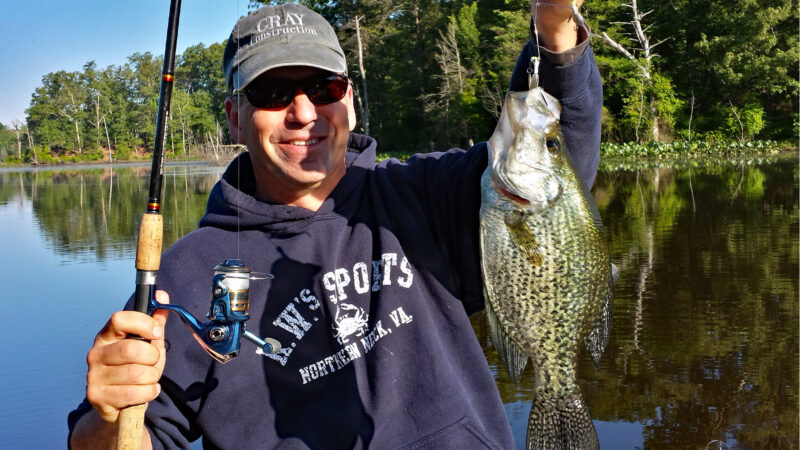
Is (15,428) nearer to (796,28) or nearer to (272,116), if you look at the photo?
(272,116)

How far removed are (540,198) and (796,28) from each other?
1554 inches

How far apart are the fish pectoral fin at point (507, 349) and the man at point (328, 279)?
23 cm

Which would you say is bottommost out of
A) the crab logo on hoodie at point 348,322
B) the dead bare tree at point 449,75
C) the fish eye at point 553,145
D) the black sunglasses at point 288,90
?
the crab logo on hoodie at point 348,322

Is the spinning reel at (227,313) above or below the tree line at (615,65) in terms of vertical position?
below

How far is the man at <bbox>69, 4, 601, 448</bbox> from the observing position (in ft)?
7.07

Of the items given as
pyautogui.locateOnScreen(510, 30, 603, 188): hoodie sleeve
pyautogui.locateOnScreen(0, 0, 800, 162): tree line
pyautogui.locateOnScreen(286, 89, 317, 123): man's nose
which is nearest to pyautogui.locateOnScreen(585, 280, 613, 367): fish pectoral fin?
pyautogui.locateOnScreen(510, 30, 603, 188): hoodie sleeve

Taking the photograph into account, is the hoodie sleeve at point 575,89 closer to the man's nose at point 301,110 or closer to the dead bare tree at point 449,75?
the man's nose at point 301,110

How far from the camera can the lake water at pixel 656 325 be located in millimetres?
4980

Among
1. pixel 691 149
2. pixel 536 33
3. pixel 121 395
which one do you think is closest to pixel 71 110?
pixel 691 149

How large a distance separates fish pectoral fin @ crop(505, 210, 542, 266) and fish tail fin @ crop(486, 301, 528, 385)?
0.19 m

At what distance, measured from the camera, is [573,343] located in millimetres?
2004

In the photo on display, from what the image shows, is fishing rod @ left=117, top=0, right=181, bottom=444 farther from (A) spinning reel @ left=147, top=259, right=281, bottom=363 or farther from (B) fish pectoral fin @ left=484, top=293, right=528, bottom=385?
(B) fish pectoral fin @ left=484, top=293, right=528, bottom=385

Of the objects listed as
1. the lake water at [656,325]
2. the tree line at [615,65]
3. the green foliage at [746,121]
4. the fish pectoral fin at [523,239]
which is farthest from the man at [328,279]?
the green foliage at [746,121]

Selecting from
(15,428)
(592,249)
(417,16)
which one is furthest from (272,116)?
(417,16)
